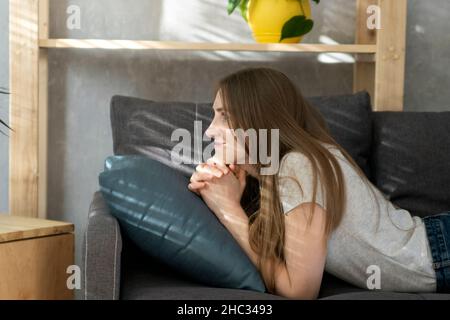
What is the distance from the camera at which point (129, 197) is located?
1.67 m

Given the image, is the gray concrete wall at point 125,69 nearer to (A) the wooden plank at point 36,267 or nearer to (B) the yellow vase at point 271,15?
(B) the yellow vase at point 271,15

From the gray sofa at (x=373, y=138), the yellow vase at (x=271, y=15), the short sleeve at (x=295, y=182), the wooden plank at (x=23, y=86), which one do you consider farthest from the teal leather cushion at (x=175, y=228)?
the yellow vase at (x=271, y=15)

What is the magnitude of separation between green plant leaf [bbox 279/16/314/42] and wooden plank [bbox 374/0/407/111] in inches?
9.4

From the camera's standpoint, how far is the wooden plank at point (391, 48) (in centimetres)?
244

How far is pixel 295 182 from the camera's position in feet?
5.26

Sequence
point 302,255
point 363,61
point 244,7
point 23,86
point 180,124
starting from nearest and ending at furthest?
1. point 302,255
2. point 180,124
3. point 23,86
4. point 244,7
5. point 363,61

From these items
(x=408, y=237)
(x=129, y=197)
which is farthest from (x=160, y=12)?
(x=408, y=237)

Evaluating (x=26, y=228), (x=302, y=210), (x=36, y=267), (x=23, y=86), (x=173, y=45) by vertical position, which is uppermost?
(x=173, y=45)

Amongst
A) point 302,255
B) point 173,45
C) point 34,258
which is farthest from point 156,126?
point 302,255

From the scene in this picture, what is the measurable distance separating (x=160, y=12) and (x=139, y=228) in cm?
123

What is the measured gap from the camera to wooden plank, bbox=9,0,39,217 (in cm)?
237

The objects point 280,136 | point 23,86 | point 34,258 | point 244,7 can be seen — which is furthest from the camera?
point 244,7

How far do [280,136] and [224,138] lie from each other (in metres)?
0.14

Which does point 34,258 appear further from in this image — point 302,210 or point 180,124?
point 302,210
